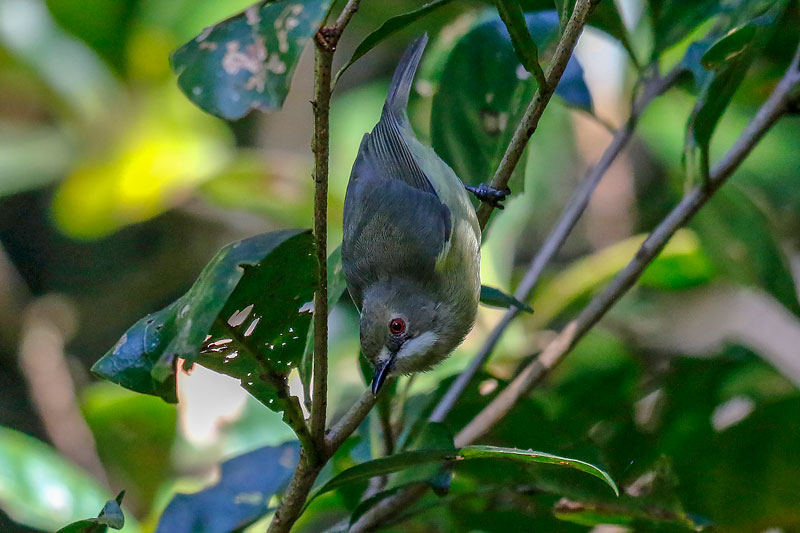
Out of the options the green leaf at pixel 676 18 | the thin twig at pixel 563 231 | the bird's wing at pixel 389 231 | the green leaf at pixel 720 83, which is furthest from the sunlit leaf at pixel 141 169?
the green leaf at pixel 720 83

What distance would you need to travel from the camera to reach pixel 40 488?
2.64 metres

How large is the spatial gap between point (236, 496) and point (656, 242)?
1.19 metres

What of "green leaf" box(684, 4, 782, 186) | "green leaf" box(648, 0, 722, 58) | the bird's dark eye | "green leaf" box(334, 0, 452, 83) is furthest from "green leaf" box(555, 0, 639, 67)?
the bird's dark eye

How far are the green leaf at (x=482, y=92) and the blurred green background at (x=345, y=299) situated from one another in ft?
1.22

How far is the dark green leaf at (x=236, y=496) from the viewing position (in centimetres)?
201

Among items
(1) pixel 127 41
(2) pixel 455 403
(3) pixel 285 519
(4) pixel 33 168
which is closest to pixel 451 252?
(2) pixel 455 403

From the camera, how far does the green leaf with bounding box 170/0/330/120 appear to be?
48.0 inches

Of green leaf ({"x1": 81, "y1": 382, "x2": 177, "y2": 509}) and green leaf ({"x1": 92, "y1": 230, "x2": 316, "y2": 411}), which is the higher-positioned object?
green leaf ({"x1": 92, "y1": 230, "x2": 316, "y2": 411})

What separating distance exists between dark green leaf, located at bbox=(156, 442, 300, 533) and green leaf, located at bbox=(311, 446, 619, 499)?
1.59 feet

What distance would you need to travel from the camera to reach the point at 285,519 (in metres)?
1.49

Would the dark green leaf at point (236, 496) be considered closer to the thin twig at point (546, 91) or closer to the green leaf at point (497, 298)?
the green leaf at point (497, 298)

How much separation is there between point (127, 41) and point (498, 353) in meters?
2.78

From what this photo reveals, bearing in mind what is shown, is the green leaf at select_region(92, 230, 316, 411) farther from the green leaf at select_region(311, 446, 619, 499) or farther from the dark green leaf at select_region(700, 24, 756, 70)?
the dark green leaf at select_region(700, 24, 756, 70)

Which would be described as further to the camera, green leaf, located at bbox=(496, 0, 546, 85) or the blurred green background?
the blurred green background
